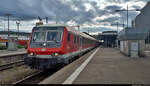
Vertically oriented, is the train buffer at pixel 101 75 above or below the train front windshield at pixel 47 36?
below

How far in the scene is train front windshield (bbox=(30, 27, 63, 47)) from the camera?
10445mm

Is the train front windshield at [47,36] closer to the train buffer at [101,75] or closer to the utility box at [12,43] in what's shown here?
the train buffer at [101,75]

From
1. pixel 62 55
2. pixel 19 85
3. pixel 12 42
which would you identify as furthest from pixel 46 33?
pixel 12 42

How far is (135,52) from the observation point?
16906mm

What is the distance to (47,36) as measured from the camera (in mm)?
10719

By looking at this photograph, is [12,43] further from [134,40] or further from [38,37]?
[38,37]

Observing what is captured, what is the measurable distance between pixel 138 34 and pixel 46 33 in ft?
35.5

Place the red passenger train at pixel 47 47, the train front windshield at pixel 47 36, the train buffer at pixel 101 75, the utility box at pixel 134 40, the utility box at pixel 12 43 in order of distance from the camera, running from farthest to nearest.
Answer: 1. the utility box at pixel 12 43
2. the utility box at pixel 134 40
3. the train front windshield at pixel 47 36
4. the red passenger train at pixel 47 47
5. the train buffer at pixel 101 75

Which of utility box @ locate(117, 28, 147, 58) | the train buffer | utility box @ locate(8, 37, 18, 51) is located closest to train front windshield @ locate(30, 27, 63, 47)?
the train buffer

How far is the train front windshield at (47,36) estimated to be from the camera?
10.4m

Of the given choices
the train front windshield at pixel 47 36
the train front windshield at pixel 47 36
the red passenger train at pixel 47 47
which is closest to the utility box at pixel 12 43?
the red passenger train at pixel 47 47

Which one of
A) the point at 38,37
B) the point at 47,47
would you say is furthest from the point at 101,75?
the point at 38,37

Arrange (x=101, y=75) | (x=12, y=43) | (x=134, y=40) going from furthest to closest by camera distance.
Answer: (x=12, y=43)
(x=134, y=40)
(x=101, y=75)

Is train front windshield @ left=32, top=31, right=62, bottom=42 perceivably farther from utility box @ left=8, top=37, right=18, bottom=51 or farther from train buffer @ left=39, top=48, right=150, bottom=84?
utility box @ left=8, top=37, right=18, bottom=51
